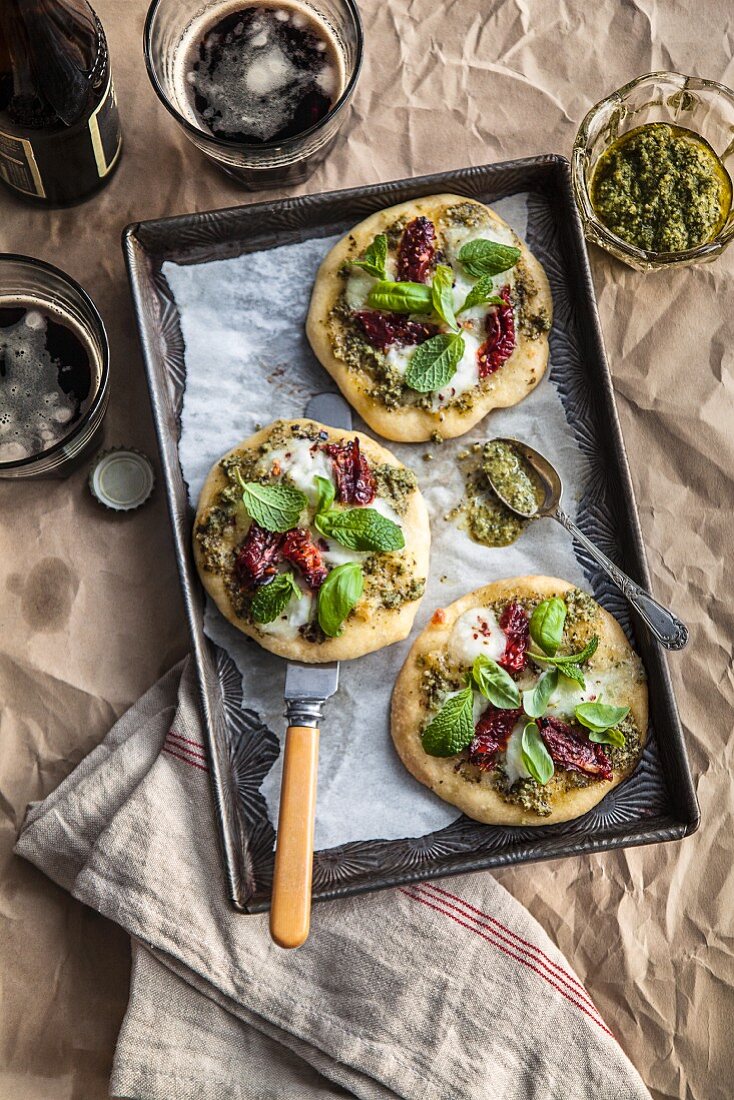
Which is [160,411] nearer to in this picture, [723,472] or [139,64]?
[139,64]

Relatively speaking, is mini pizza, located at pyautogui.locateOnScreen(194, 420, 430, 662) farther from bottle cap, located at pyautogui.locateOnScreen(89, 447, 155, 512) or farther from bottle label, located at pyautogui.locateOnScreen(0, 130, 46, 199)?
bottle label, located at pyautogui.locateOnScreen(0, 130, 46, 199)

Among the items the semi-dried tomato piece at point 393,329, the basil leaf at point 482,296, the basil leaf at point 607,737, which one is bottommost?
the basil leaf at point 607,737

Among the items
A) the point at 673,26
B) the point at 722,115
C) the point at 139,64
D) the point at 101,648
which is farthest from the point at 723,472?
the point at 139,64

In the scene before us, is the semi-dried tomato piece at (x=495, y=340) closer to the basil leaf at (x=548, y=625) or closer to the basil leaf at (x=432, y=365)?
the basil leaf at (x=432, y=365)

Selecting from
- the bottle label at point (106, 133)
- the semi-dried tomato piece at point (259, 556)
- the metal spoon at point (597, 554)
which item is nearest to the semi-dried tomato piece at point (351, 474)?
the semi-dried tomato piece at point (259, 556)

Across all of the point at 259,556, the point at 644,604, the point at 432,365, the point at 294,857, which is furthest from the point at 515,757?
the point at 432,365

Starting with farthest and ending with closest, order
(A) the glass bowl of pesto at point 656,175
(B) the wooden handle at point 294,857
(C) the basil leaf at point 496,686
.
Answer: (A) the glass bowl of pesto at point 656,175, (C) the basil leaf at point 496,686, (B) the wooden handle at point 294,857

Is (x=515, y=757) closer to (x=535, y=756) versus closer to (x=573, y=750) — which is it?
(x=535, y=756)
